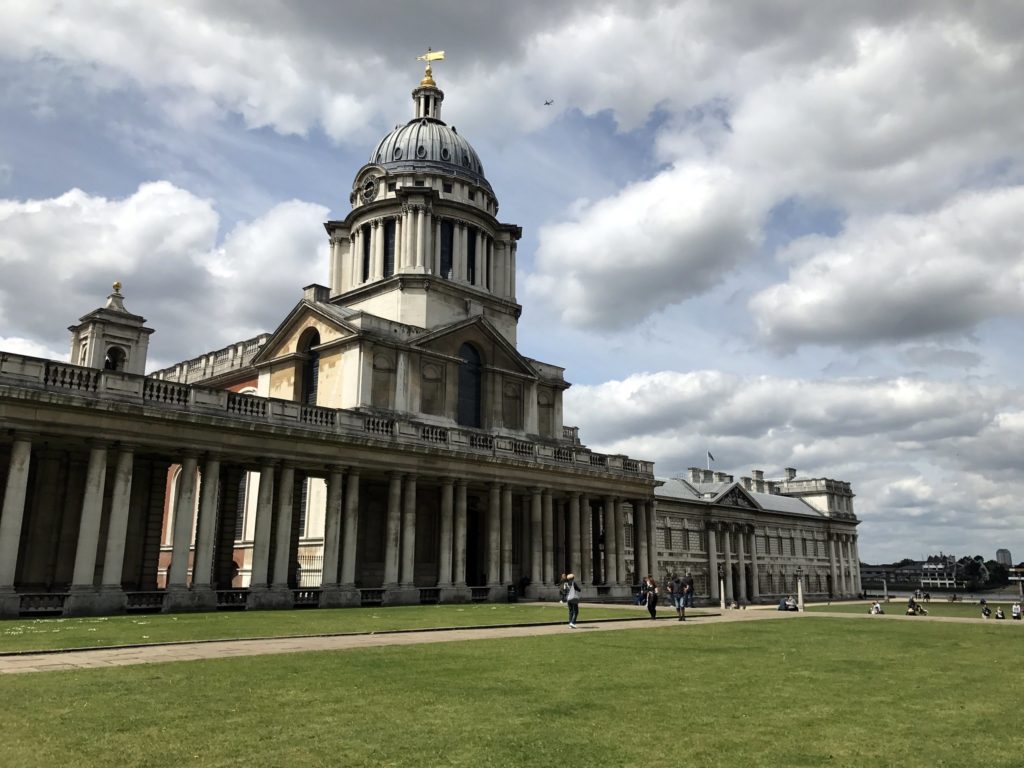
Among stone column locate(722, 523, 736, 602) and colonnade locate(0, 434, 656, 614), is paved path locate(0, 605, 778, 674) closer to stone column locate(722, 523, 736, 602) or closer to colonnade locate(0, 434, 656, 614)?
colonnade locate(0, 434, 656, 614)

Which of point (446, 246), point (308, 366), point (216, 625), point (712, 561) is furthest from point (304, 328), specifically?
point (712, 561)

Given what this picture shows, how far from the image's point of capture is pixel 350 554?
Answer: 3969 centimetres

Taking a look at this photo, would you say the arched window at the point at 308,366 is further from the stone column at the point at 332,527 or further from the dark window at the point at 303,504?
the stone column at the point at 332,527

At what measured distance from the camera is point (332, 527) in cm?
3972

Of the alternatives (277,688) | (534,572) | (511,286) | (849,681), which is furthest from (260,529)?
(511,286)

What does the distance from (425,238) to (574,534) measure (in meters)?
24.3

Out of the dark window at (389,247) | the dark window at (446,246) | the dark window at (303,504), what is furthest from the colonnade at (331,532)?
the dark window at (389,247)

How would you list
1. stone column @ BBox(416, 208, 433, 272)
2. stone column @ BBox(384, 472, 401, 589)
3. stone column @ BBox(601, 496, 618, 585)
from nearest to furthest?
stone column @ BBox(384, 472, 401, 589) → stone column @ BBox(601, 496, 618, 585) → stone column @ BBox(416, 208, 433, 272)

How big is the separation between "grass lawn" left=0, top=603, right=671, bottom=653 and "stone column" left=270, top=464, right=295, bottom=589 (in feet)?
13.0

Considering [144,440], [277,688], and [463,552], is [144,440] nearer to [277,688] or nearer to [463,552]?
[463,552]

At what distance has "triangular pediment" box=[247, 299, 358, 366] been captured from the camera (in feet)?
163

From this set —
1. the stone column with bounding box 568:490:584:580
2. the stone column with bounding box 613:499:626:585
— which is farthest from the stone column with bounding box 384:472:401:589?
the stone column with bounding box 613:499:626:585

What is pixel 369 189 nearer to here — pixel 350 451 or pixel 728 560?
pixel 350 451

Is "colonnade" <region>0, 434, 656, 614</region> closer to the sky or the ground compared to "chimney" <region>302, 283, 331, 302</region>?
closer to the ground
